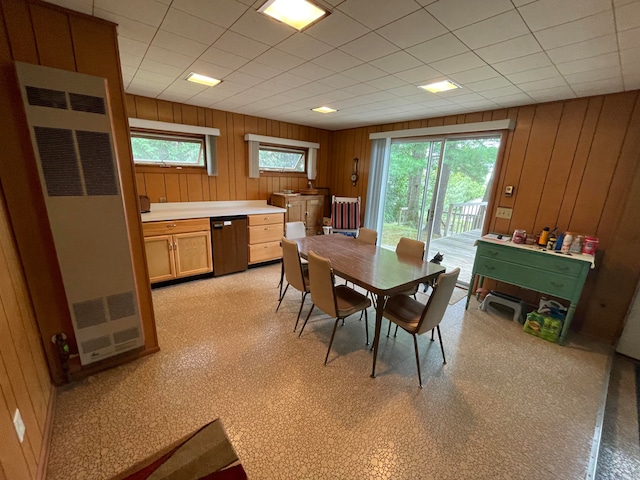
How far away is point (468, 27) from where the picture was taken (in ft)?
4.89

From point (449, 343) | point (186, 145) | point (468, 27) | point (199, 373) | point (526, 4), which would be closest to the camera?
point (526, 4)

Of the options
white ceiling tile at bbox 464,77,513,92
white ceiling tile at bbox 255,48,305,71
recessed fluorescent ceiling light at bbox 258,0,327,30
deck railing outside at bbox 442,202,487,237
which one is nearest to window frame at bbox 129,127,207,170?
white ceiling tile at bbox 255,48,305,71

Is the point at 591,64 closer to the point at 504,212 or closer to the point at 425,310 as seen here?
the point at 504,212

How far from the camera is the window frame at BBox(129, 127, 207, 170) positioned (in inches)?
133

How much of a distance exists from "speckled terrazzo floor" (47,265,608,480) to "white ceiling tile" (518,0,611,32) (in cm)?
234

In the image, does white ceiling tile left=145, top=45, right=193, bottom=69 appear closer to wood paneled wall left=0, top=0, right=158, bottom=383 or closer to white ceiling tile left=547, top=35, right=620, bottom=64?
wood paneled wall left=0, top=0, right=158, bottom=383

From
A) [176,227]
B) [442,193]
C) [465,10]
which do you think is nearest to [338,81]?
[465,10]

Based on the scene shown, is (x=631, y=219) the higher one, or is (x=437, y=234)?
(x=631, y=219)

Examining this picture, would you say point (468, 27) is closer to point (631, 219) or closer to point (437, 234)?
point (631, 219)

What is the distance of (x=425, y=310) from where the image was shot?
1814 millimetres

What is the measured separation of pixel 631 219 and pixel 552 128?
45.1 inches

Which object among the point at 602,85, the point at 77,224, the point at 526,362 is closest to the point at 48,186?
the point at 77,224

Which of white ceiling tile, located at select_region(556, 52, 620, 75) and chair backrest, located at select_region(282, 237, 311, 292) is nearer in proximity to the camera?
white ceiling tile, located at select_region(556, 52, 620, 75)

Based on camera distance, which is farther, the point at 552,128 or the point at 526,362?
the point at 552,128
